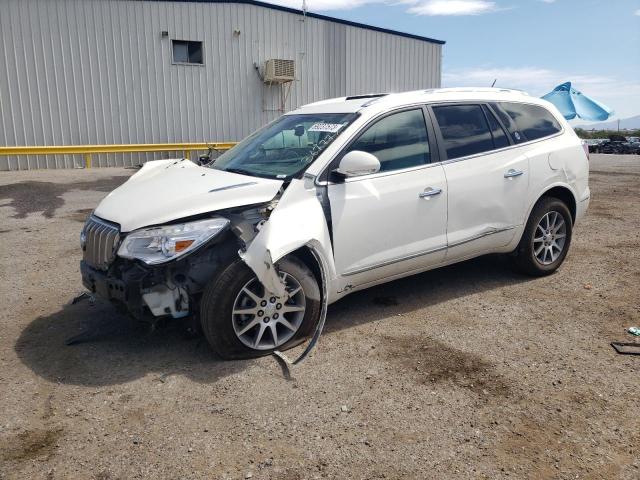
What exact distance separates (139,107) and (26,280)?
12968 millimetres

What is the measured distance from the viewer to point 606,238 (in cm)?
732

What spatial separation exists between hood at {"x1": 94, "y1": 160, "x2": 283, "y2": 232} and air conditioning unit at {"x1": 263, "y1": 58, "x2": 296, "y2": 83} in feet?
48.8

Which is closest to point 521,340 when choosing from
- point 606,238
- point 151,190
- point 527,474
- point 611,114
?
point 527,474

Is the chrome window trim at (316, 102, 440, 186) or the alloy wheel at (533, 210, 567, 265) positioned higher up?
the chrome window trim at (316, 102, 440, 186)

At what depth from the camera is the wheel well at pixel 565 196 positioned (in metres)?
5.43

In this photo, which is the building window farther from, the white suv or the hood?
the hood

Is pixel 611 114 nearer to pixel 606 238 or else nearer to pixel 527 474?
pixel 606 238

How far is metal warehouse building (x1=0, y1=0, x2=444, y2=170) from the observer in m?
15.9

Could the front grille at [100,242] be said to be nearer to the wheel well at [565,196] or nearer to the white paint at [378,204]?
the white paint at [378,204]

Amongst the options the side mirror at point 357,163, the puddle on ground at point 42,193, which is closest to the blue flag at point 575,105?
the puddle on ground at point 42,193

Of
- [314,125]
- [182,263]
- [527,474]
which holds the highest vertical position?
[314,125]

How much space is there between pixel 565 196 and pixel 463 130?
1.51 m

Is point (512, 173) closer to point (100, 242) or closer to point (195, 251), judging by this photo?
point (195, 251)

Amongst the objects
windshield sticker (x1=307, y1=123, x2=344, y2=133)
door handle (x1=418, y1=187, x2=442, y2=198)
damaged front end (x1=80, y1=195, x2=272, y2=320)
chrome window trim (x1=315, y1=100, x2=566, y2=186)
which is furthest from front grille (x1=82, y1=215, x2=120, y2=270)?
door handle (x1=418, y1=187, x2=442, y2=198)
